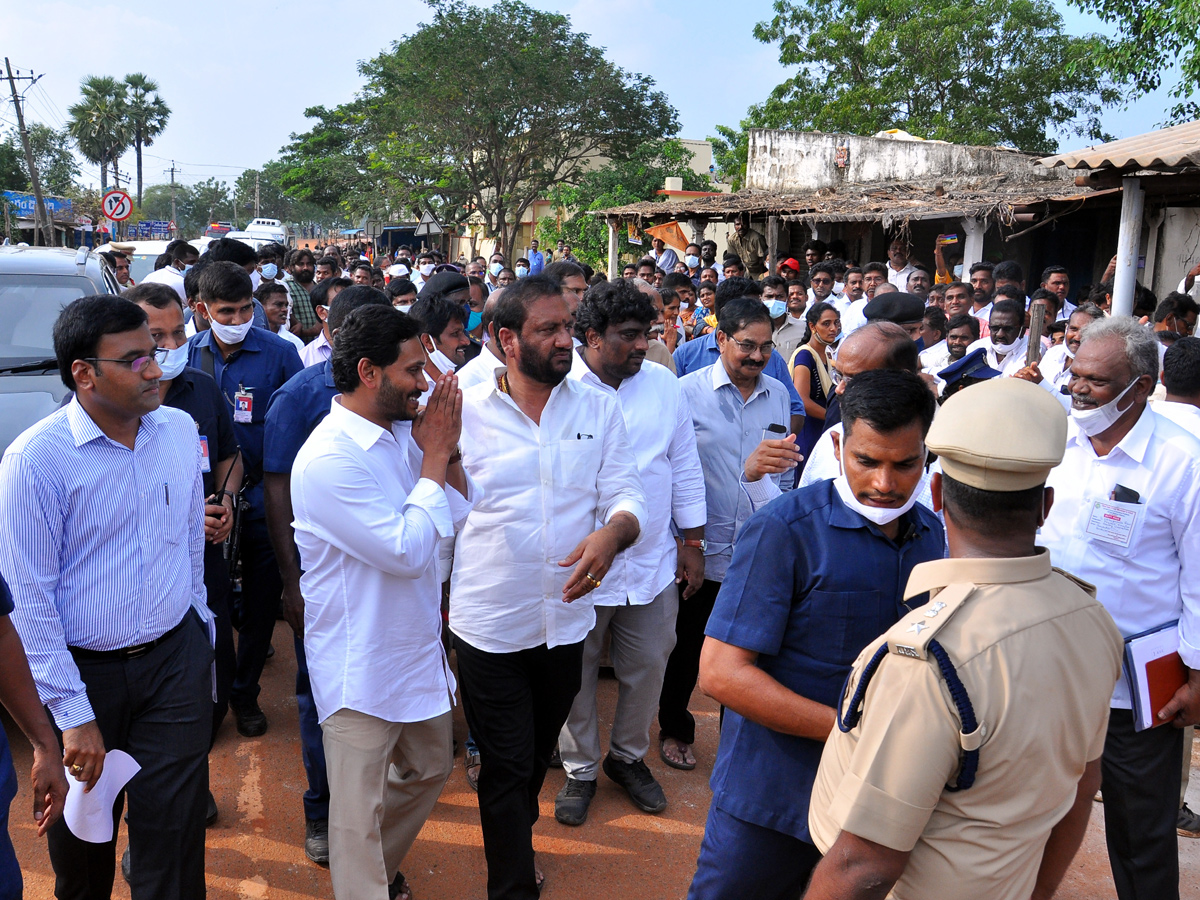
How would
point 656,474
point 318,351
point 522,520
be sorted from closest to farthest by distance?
point 522,520 < point 656,474 < point 318,351

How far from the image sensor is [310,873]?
364 cm

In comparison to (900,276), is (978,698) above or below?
below

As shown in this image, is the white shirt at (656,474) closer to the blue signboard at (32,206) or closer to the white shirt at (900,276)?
the white shirt at (900,276)

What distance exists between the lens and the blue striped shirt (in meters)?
2.56

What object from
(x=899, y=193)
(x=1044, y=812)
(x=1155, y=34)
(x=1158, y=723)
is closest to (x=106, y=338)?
(x=1044, y=812)

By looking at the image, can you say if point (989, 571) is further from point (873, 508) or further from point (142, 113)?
point (142, 113)

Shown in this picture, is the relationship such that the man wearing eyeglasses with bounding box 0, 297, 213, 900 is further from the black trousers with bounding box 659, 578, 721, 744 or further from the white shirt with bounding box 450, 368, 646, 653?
the black trousers with bounding box 659, 578, 721, 744

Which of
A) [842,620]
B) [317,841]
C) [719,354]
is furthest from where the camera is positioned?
[719,354]

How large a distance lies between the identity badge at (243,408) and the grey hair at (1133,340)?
12.3 feet

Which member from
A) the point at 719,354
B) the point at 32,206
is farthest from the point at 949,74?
the point at 32,206

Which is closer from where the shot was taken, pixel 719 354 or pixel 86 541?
pixel 86 541

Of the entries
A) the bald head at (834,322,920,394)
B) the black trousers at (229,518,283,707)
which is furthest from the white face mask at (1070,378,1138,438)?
the black trousers at (229,518,283,707)

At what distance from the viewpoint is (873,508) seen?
2.22 meters

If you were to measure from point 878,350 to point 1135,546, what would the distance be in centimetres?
102
